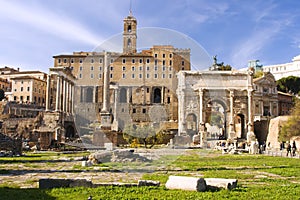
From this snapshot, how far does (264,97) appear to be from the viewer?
57281mm

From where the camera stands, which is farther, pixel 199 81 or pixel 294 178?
pixel 199 81

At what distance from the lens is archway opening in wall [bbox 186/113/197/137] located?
4433cm

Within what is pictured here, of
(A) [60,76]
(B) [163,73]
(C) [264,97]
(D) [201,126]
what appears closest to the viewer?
Result: (B) [163,73]

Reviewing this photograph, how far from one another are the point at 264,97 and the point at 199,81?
63.2 ft

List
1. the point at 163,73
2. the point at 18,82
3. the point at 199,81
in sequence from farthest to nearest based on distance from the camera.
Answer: the point at 18,82, the point at 199,81, the point at 163,73

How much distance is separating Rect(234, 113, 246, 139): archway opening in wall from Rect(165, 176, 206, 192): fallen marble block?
37.9 metres

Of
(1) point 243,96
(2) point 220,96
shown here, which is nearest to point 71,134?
(2) point 220,96

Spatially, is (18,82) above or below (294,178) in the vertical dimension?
above

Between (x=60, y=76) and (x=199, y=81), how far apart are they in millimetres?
20371

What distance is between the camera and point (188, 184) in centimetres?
745

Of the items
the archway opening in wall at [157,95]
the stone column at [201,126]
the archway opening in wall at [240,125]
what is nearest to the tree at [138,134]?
the stone column at [201,126]

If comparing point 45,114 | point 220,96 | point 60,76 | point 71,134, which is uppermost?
point 60,76

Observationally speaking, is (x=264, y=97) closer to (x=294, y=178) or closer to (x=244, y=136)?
(x=244, y=136)

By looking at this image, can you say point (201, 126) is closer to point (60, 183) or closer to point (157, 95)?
point (157, 95)
